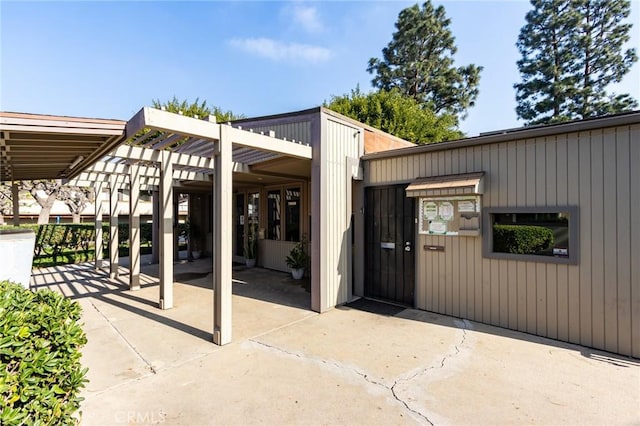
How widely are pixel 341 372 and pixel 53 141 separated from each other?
4698 mm

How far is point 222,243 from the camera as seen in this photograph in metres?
3.79

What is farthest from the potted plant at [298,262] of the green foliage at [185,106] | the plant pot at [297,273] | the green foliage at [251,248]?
the green foliage at [185,106]

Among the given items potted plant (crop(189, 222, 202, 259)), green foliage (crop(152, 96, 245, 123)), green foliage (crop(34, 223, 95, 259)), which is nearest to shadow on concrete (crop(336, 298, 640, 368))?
potted plant (crop(189, 222, 202, 259))

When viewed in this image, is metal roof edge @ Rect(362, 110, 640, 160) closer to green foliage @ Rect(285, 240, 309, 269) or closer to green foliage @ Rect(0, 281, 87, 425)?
green foliage @ Rect(285, 240, 309, 269)

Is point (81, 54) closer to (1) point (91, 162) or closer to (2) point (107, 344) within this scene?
(1) point (91, 162)

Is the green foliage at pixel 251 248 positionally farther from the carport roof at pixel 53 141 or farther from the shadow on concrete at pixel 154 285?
the carport roof at pixel 53 141

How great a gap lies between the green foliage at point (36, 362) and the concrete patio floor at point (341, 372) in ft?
2.79

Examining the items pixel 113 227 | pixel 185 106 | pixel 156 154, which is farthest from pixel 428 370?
pixel 185 106

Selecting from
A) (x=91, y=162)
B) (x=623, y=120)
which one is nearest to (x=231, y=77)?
(x=91, y=162)

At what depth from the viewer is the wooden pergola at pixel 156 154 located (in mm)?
3338

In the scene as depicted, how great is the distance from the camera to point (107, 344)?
3.75 meters

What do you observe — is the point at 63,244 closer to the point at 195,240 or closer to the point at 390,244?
the point at 195,240

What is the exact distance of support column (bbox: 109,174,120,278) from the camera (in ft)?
24.1

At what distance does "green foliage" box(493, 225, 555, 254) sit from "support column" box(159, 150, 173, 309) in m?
5.46
